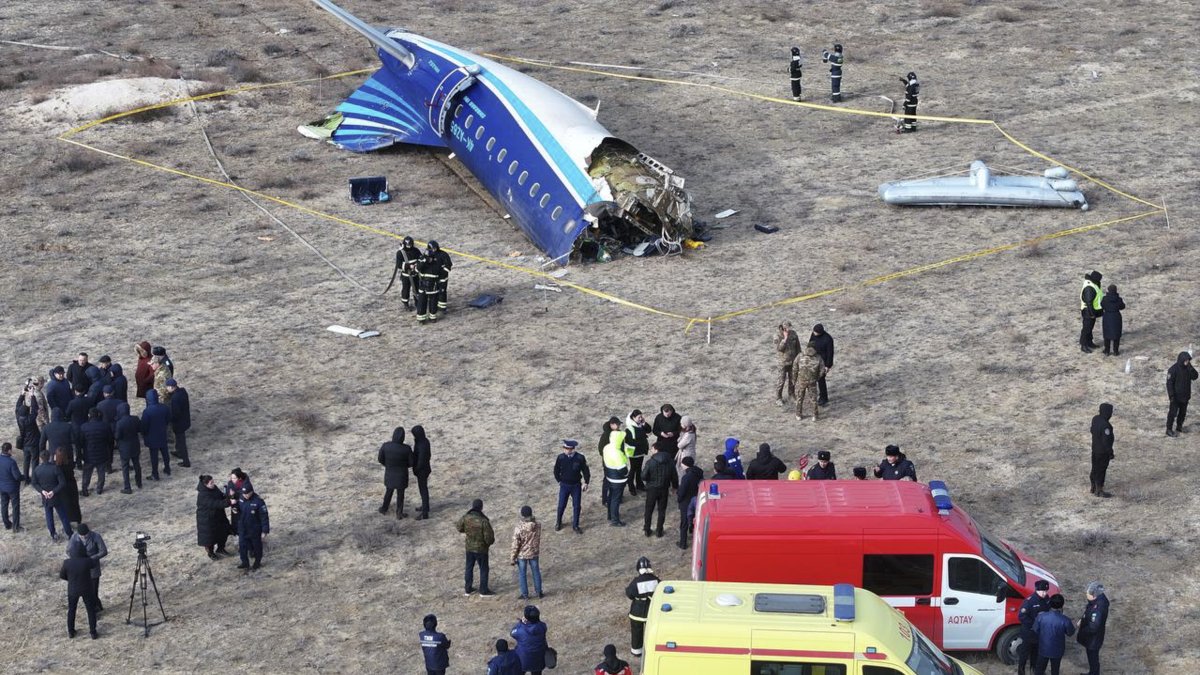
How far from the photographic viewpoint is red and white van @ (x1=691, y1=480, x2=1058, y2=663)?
20531 millimetres

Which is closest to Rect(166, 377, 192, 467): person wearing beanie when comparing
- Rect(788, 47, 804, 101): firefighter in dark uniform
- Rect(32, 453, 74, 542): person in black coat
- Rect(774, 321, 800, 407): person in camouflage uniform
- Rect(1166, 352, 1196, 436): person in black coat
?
Rect(32, 453, 74, 542): person in black coat

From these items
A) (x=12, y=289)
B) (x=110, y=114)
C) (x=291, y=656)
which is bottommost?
(x=291, y=656)

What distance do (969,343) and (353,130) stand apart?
18.9 meters

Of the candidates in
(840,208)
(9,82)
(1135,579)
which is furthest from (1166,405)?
(9,82)

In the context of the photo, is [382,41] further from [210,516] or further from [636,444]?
[210,516]

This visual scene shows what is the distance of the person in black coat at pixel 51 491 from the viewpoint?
2448cm

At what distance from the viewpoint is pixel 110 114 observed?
4381 centimetres

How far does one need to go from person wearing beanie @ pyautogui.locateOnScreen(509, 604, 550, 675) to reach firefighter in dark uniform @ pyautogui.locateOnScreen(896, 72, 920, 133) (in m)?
24.8

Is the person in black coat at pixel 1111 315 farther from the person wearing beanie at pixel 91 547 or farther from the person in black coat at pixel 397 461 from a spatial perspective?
the person wearing beanie at pixel 91 547

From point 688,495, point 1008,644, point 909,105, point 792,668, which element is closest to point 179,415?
point 688,495

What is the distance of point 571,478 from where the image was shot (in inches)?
961

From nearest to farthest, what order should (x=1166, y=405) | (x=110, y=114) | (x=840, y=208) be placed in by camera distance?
(x=1166, y=405), (x=840, y=208), (x=110, y=114)

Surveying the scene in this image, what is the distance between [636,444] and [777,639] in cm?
848

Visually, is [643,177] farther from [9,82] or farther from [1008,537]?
[9,82]
